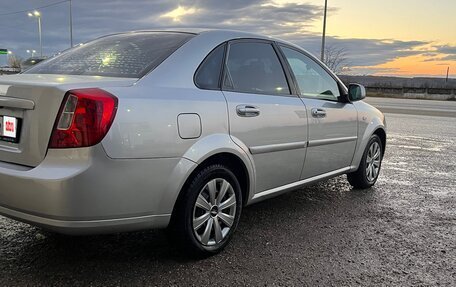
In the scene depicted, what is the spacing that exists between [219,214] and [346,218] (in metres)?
1.63

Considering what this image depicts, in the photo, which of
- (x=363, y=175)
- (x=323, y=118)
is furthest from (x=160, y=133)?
(x=363, y=175)

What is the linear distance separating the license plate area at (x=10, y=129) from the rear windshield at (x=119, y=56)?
63 centimetres

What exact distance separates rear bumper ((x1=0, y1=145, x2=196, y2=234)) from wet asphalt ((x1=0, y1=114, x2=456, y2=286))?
44cm

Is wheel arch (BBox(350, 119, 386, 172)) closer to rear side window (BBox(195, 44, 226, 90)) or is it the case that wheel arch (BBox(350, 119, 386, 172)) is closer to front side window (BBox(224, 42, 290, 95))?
front side window (BBox(224, 42, 290, 95))

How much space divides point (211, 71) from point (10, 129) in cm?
146

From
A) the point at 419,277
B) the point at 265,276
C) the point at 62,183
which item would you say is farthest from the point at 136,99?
the point at 419,277

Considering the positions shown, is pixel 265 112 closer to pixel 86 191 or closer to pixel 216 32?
pixel 216 32

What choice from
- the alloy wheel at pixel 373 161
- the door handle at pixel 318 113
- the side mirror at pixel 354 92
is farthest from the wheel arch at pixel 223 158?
the alloy wheel at pixel 373 161

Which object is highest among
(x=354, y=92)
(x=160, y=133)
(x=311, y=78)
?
(x=311, y=78)

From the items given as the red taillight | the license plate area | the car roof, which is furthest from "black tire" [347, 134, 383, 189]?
the license plate area

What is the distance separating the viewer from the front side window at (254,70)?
376cm

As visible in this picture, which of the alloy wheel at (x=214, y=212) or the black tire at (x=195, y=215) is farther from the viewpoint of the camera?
the alloy wheel at (x=214, y=212)

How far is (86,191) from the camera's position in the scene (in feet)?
8.92

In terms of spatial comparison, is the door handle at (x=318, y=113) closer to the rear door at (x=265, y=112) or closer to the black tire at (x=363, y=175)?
the rear door at (x=265, y=112)
